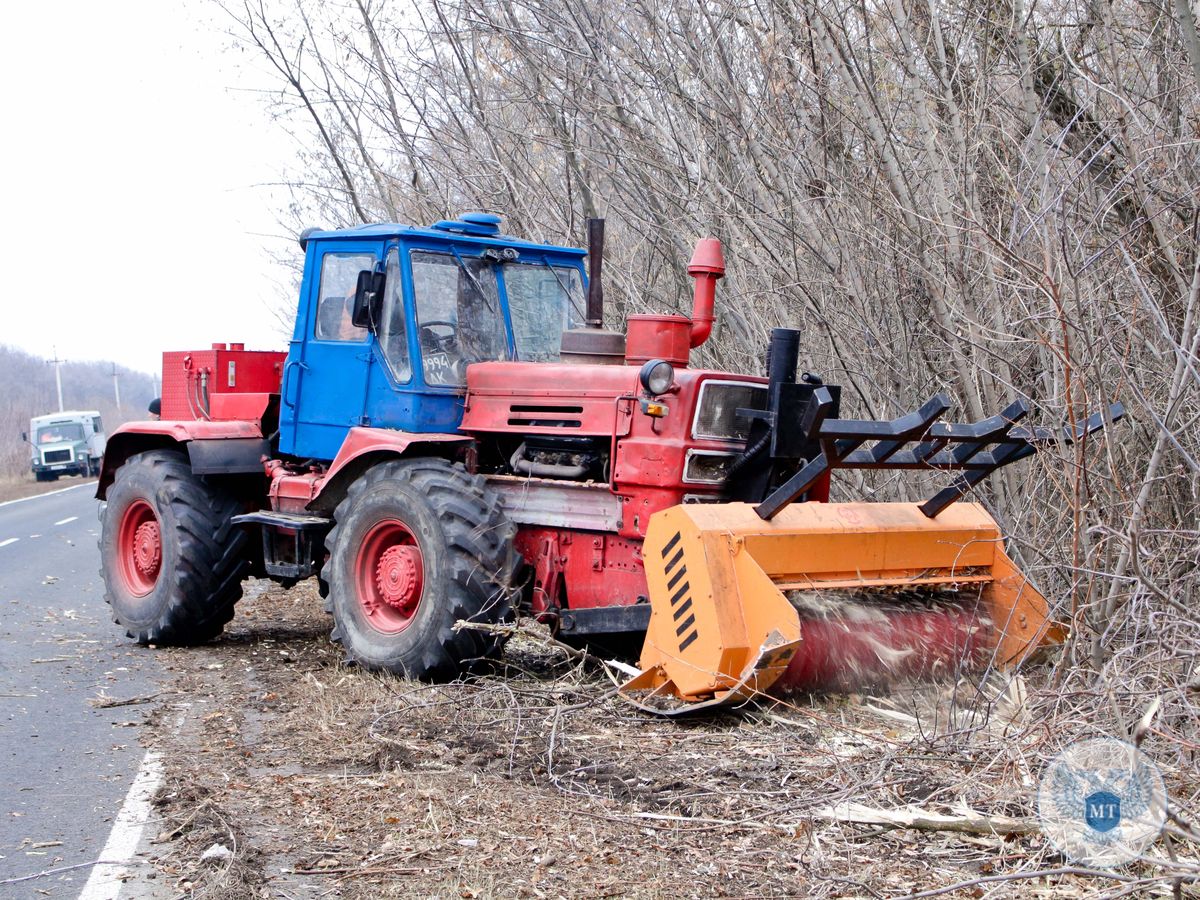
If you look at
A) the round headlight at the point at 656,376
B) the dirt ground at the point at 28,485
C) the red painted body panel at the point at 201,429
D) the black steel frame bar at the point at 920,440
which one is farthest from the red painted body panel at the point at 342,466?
the dirt ground at the point at 28,485

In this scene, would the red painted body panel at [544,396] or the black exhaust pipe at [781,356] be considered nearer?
the black exhaust pipe at [781,356]

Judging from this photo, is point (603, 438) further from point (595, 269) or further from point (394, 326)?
point (394, 326)

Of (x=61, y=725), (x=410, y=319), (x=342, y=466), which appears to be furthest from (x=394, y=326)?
(x=61, y=725)

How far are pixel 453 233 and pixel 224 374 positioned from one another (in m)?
2.82

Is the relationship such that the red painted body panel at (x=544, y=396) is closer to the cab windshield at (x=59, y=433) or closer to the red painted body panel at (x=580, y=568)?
the red painted body panel at (x=580, y=568)

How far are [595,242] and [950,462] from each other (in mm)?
2747

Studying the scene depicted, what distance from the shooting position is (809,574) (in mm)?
6645

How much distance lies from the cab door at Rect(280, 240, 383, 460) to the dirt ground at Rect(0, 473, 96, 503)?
2812 centimetres

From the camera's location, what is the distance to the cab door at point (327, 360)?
8.48 meters

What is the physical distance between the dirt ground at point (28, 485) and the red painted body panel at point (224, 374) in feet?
85.5

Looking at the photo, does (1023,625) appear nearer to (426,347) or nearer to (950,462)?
(950,462)

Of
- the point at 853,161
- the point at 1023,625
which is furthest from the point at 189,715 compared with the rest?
the point at 853,161

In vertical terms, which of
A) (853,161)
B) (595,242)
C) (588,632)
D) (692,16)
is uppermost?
(692,16)

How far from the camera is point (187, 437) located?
947 centimetres
